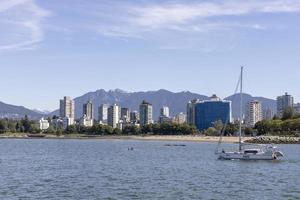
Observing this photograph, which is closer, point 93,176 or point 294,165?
point 93,176

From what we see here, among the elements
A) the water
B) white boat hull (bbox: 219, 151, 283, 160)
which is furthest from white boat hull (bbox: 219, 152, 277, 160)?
the water

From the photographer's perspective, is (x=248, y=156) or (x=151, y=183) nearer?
(x=151, y=183)

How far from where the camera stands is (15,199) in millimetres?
52562

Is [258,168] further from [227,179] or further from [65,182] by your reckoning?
[65,182]

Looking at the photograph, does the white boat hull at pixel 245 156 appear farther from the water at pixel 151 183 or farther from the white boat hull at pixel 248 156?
the water at pixel 151 183

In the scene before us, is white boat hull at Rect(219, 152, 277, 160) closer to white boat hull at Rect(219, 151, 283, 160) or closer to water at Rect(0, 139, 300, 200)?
white boat hull at Rect(219, 151, 283, 160)

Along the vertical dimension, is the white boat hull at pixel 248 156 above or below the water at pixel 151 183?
above

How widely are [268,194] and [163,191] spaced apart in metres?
10.2

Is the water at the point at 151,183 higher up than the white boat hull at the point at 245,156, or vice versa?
the white boat hull at the point at 245,156

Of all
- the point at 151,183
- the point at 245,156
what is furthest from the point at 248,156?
the point at 151,183

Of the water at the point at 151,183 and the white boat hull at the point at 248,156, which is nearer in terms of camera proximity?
the water at the point at 151,183

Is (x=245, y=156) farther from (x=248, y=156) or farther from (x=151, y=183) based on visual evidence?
(x=151, y=183)

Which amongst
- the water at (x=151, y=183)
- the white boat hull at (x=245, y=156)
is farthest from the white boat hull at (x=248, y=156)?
the water at (x=151, y=183)

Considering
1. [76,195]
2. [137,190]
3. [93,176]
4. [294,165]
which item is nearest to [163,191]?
[137,190]
